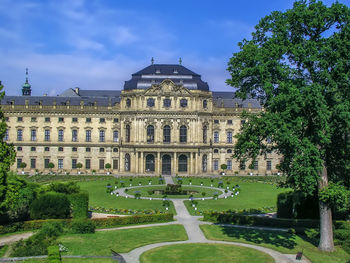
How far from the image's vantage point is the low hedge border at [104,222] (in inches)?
1387

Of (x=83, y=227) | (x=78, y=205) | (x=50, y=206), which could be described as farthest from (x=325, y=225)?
(x=50, y=206)

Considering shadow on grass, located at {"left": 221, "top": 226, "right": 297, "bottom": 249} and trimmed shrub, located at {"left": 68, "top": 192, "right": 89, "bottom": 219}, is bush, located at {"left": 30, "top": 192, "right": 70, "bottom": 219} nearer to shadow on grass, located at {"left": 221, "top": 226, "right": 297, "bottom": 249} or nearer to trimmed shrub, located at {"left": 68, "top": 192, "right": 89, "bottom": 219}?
trimmed shrub, located at {"left": 68, "top": 192, "right": 89, "bottom": 219}

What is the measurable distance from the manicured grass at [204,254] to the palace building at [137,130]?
51.6 m

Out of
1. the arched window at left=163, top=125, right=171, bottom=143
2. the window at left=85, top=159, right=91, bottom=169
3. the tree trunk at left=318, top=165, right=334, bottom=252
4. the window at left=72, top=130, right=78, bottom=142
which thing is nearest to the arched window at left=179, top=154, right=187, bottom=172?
the arched window at left=163, top=125, right=171, bottom=143

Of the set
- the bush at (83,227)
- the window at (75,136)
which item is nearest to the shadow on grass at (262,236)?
the bush at (83,227)

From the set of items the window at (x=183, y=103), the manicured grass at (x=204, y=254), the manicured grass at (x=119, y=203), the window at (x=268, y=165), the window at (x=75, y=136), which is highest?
the window at (x=183, y=103)

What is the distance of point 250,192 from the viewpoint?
5925 centimetres

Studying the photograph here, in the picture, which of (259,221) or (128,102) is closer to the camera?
(259,221)

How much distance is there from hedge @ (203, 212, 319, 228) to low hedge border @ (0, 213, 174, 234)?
4.45 metres

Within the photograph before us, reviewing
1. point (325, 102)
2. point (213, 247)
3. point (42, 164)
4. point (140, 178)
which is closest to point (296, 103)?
point (325, 102)

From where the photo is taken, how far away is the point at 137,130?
82.9 meters

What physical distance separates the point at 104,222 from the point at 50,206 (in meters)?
5.50

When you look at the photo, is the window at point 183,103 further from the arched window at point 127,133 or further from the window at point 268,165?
the window at point 268,165

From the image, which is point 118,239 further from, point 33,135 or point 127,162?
point 33,135
